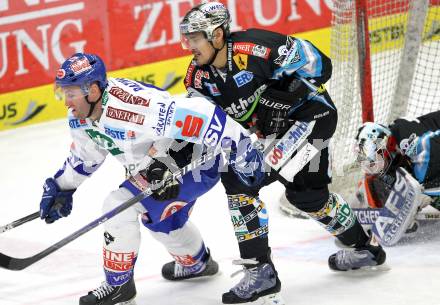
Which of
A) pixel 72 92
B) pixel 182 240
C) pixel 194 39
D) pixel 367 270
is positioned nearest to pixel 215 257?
pixel 182 240

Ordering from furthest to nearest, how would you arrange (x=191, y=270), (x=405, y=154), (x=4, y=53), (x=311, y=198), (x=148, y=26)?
(x=148, y=26), (x=4, y=53), (x=405, y=154), (x=191, y=270), (x=311, y=198)

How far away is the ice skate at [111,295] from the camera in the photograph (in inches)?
182

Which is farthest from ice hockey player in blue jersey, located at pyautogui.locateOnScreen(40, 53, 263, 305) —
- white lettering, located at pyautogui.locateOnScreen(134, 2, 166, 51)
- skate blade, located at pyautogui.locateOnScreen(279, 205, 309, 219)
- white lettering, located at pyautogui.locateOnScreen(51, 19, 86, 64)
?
white lettering, located at pyautogui.locateOnScreen(134, 2, 166, 51)

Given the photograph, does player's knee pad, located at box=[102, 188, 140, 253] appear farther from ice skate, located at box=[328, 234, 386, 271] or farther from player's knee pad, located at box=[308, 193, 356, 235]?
ice skate, located at box=[328, 234, 386, 271]

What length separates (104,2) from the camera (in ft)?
26.8

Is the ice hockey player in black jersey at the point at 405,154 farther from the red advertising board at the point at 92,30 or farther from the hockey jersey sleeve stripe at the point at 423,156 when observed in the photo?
the red advertising board at the point at 92,30

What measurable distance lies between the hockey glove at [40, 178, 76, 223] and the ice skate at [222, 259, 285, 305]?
2.73 ft

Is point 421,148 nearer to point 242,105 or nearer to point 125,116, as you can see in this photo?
point 242,105

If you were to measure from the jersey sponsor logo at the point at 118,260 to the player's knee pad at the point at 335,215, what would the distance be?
920 mm

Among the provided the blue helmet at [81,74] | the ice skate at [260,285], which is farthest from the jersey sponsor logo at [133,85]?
the ice skate at [260,285]

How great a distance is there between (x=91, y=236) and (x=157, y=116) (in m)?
1.79

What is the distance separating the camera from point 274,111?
488cm

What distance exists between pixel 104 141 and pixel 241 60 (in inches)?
28.6

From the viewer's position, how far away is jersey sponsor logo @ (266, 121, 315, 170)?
16.2 ft
